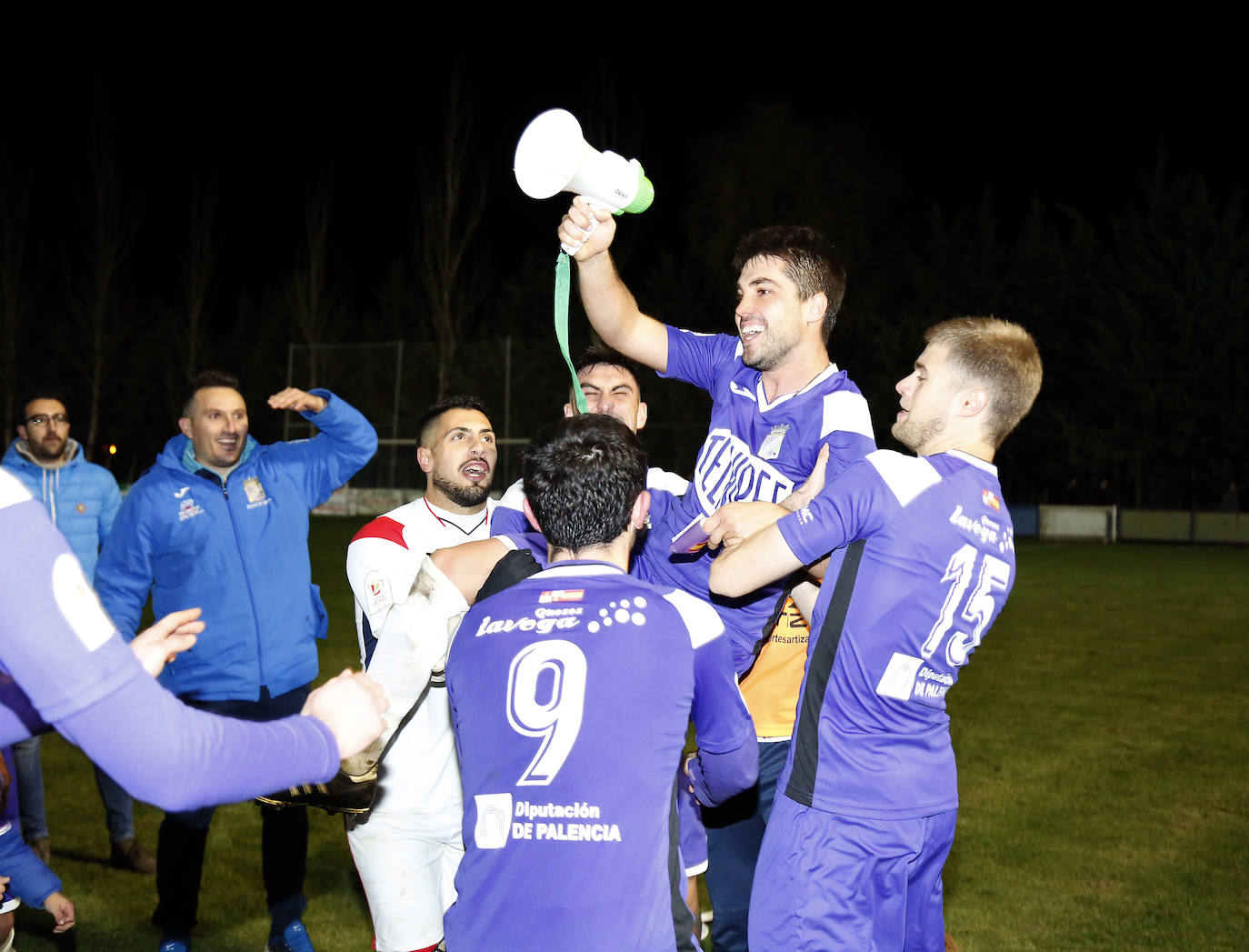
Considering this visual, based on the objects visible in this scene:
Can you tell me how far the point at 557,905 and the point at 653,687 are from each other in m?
0.50

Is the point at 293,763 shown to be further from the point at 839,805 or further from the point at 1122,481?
the point at 1122,481

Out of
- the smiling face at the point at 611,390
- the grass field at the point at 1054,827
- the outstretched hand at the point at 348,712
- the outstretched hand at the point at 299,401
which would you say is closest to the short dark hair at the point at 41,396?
the outstretched hand at the point at 299,401

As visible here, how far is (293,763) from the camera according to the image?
200cm

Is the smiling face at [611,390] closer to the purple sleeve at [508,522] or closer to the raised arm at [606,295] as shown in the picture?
the raised arm at [606,295]

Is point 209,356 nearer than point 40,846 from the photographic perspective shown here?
No

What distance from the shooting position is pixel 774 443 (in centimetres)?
369

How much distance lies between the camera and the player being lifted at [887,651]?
3.06 meters

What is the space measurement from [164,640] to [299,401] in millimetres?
3331

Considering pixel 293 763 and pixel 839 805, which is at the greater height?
pixel 293 763

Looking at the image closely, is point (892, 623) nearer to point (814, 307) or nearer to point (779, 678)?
point (814, 307)

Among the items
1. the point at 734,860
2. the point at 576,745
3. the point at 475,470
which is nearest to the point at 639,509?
the point at 576,745

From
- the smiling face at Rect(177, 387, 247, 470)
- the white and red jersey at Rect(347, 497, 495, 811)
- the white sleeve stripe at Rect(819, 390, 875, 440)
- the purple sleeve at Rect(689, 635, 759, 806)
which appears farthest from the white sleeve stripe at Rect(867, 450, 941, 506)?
the smiling face at Rect(177, 387, 247, 470)

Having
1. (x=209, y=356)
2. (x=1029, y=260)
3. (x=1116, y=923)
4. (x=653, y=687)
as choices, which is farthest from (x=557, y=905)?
(x=209, y=356)

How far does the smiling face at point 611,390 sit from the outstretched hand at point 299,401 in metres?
1.34
